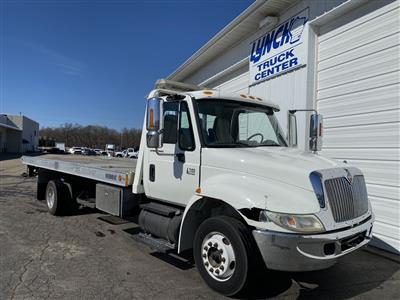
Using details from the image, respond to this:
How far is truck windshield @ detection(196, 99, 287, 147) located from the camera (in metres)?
5.02

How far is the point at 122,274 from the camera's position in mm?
5098

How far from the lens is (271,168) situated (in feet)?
13.6

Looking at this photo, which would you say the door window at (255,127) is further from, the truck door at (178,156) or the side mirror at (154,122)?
the side mirror at (154,122)

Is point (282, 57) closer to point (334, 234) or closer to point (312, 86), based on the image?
point (312, 86)

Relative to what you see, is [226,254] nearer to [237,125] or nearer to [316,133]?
[237,125]

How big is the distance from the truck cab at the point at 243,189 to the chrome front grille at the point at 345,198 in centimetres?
1

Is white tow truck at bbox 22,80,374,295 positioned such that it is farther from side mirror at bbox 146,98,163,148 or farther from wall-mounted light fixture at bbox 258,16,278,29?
wall-mounted light fixture at bbox 258,16,278,29

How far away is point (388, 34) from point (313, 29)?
217 centimetres

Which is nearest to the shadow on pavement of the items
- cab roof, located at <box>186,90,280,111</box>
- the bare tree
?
cab roof, located at <box>186,90,280,111</box>

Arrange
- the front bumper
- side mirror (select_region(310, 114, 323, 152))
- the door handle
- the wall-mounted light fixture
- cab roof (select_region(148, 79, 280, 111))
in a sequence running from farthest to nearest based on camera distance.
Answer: the wall-mounted light fixture < side mirror (select_region(310, 114, 323, 152)) < cab roof (select_region(148, 79, 280, 111)) < the door handle < the front bumper

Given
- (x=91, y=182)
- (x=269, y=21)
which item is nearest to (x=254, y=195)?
(x=91, y=182)

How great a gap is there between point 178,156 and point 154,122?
67 centimetres

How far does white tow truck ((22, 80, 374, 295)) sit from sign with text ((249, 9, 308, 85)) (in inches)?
149

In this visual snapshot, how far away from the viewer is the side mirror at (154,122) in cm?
478
